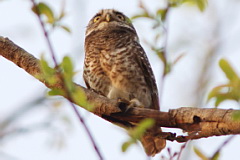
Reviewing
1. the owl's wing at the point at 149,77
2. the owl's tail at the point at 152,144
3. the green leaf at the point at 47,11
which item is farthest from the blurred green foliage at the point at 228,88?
the owl's wing at the point at 149,77

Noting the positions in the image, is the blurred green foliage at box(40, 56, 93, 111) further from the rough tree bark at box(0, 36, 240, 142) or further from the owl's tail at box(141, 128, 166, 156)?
the owl's tail at box(141, 128, 166, 156)

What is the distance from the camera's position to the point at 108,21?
278 inches

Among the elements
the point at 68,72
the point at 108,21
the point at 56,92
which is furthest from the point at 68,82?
the point at 108,21

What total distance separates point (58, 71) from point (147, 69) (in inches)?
141

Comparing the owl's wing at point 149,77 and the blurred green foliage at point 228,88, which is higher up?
the owl's wing at point 149,77

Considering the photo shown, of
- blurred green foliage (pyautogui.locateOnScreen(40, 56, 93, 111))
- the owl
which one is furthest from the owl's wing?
blurred green foliage (pyautogui.locateOnScreen(40, 56, 93, 111))

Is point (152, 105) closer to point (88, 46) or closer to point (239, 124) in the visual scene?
point (88, 46)

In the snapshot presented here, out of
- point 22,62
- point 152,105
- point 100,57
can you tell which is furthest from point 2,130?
point 152,105

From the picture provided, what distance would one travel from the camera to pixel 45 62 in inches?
113

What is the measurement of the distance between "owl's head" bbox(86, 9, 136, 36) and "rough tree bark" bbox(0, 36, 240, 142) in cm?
244

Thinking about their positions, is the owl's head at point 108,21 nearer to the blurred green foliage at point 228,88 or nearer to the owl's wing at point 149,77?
the owl's wing at point 149,77

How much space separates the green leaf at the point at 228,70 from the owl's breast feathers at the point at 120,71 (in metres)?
3.25

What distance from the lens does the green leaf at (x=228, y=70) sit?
2622mm

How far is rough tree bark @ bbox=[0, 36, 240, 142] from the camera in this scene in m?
3.32
